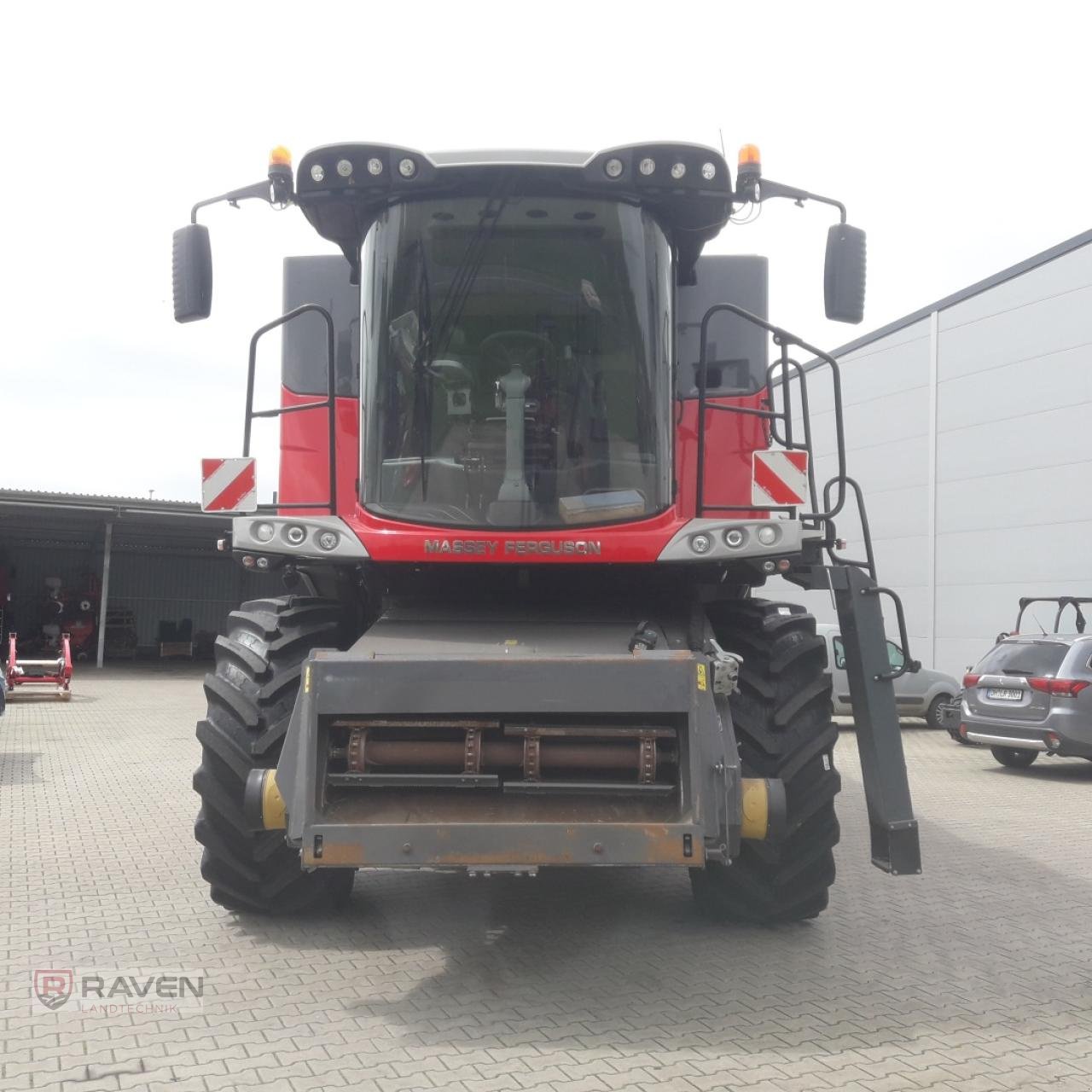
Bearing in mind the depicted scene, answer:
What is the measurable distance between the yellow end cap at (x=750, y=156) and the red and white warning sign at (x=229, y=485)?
258cm

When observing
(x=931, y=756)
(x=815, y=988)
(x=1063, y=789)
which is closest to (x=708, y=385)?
(x=815, y=988)

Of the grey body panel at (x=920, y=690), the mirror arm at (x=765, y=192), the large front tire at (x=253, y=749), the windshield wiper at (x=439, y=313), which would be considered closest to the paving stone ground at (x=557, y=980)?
the large front tire at (x=253, y=749)

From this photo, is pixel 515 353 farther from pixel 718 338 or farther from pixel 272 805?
pixel 272 805

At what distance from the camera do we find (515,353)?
528cm

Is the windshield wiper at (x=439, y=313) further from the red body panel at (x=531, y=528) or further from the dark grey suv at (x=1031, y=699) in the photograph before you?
the dark grey suv at (x=1031, y=699)

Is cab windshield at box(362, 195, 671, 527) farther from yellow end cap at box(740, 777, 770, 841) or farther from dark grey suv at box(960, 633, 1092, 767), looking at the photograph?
dark grey suv at box(960, 633, 1092, 767)

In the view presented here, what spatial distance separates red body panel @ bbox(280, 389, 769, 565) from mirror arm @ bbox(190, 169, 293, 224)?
1.00 metres

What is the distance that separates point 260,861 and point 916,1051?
2.78 meters

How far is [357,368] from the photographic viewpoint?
554cm

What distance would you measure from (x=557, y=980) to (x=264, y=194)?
365 centimetres

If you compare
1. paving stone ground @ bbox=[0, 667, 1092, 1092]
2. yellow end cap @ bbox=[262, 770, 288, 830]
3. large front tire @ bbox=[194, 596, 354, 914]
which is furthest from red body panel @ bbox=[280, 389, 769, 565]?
paving stone ground @ bbox=[0, 667, 1092, 1092]

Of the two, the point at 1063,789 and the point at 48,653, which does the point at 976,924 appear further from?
the point at 48,653

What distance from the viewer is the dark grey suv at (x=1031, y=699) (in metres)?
12.3

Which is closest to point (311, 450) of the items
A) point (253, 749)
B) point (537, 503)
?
point (537, 503)
